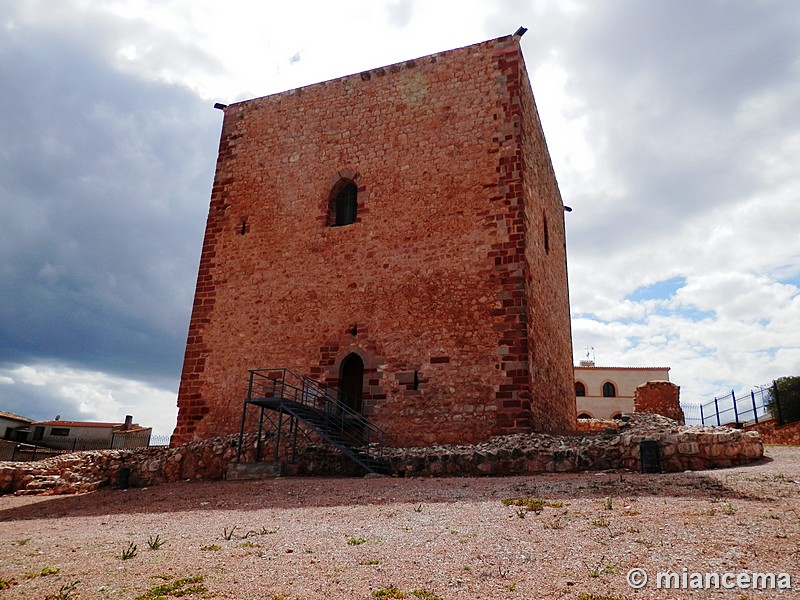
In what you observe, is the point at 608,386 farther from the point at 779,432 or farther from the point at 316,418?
the point at 316,418

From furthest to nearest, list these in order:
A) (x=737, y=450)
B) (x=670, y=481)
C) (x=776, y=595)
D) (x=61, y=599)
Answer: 1. (x=737, y=450)
2. (x=670, y=481)
3. (x=61, y=599)
4. (x=776, y=595)

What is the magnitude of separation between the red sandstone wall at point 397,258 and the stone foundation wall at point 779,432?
729 cm

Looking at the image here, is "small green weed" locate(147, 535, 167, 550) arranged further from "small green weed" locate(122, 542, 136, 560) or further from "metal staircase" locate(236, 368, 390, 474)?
"metal staircase" locate(236, 368, 390, 474)

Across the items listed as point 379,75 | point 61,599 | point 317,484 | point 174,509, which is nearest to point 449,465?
point 317,484

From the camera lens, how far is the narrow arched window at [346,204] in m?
13.8

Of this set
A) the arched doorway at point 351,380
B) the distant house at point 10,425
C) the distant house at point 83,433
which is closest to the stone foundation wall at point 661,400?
the arched doorway at point 351,380

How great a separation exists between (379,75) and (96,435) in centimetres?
3129

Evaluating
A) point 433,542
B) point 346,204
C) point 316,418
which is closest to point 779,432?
point 316,418

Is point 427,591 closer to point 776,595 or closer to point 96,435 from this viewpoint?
point 776,595

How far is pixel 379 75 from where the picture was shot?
1405 cm

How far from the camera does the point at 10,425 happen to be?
A: 32594 mm

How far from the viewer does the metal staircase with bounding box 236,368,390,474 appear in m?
10.4

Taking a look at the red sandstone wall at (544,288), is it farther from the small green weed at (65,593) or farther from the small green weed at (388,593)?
the small green weed at (65,593)

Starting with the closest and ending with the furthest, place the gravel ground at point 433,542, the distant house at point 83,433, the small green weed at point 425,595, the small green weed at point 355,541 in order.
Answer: the small green weed at point 425,595
the gravel ground at point 433,542
the small green weed at point 355,541
the distant house at point 83,433
